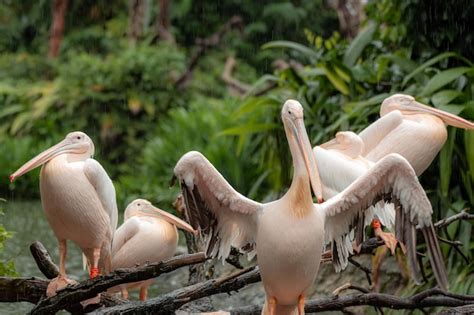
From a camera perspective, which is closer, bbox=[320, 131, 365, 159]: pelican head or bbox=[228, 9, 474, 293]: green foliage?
bbox=[320, 131, 365, 159]: pelican head

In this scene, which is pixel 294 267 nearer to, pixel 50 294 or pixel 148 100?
pixel 50 294

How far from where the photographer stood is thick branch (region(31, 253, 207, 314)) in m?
3.32

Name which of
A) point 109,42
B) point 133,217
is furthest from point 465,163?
point 109,42

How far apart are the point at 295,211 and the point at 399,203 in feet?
1.39

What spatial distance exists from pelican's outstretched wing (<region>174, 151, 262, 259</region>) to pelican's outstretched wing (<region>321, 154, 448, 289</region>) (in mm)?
342

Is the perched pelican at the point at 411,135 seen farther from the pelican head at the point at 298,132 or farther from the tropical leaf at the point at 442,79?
the tropical leaf at the point at 442,79

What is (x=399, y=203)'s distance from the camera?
333cm

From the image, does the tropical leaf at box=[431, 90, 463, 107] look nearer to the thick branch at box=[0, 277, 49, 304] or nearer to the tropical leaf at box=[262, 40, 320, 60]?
the tropical leaf at box=[262, 40, 320, 60]

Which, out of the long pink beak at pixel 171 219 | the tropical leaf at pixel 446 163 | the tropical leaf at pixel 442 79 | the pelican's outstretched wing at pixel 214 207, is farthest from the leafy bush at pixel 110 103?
the pelican's outstretched wing at pixel 214 207

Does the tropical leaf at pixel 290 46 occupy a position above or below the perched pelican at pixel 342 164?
above

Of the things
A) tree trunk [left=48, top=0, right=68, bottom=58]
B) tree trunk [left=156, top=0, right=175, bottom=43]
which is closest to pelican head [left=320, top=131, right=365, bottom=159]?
tree trunk [left=156, top=0, right=175, bottom=43]

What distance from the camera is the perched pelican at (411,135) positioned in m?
4.57

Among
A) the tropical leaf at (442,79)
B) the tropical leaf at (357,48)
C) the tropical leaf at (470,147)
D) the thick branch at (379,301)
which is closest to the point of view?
the thick branch at (379,301)

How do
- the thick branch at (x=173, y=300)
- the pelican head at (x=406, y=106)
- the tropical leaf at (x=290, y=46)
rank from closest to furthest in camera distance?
the thick branch at (x=173, y=300) < the pelican head at (x=406, y=106) < the tropical leaf at (x=290, y=46)
